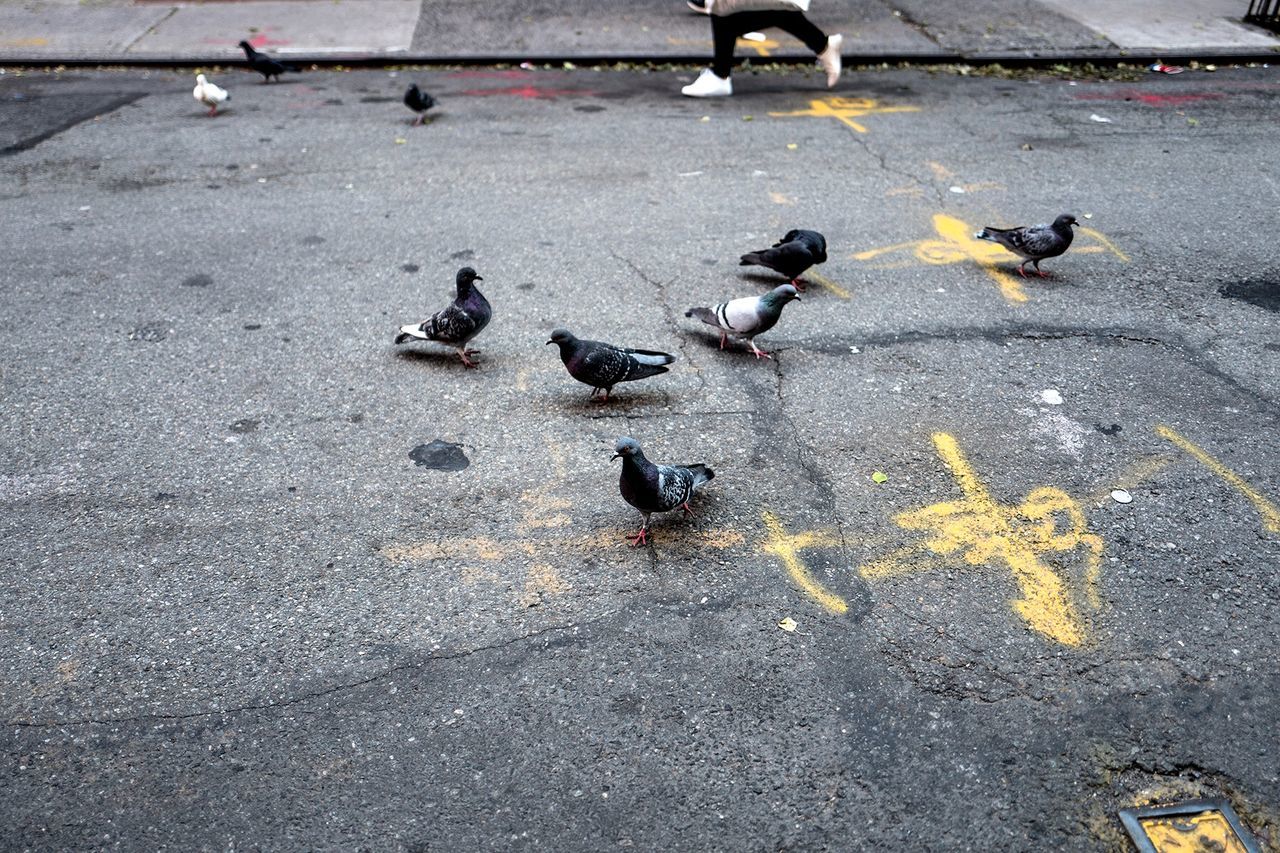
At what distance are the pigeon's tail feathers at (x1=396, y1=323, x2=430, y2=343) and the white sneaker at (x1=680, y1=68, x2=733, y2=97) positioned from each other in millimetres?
5739

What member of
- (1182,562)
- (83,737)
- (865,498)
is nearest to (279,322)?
(83,737)

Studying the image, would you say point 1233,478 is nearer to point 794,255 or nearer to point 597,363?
point 794,255

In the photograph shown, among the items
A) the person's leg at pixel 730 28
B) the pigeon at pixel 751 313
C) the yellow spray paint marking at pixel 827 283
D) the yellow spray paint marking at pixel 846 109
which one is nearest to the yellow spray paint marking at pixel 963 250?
the yellow spray paint marking at pixel 827 283

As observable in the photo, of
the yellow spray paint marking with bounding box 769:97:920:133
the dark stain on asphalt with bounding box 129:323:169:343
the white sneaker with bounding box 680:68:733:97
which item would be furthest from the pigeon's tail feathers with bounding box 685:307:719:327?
the white sneaker with bounding box 680:68:733:97

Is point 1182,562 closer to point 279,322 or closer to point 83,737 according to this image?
point 83,737

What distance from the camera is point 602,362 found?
5.34m

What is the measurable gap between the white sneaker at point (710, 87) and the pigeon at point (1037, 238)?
15.0 feet

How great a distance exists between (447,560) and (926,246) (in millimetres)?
4564

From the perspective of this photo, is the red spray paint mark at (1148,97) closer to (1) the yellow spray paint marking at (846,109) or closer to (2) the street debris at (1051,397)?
(1) the yellow spray paint marking at (846,109)

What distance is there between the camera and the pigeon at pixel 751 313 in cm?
574

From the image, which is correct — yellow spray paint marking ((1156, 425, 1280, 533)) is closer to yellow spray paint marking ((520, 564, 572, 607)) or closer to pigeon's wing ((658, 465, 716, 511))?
pigeon's wing ((658, 465, 716, 511))

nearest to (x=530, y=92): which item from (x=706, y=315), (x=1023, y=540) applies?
(x=706, y=315)

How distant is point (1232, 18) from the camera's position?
42.3 ft

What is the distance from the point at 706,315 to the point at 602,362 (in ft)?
3.05
